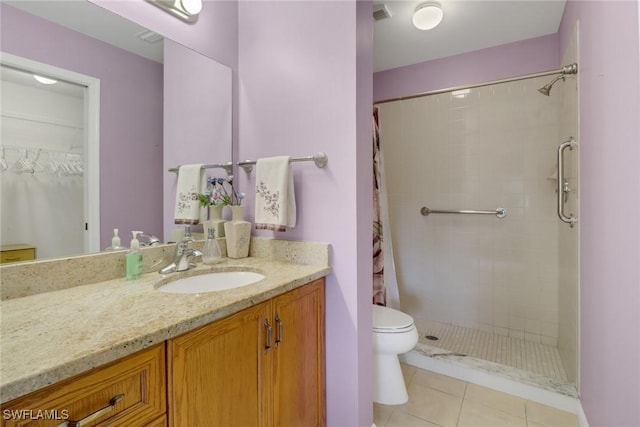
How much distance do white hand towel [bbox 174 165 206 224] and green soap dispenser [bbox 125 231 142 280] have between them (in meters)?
0.27

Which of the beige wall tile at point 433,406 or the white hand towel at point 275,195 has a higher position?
the white hand towel at point 275,195

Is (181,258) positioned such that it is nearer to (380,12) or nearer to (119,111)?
(119,111)

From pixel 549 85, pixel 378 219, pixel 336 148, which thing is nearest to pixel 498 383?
pixel 378 219

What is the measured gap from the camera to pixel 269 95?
1.60m

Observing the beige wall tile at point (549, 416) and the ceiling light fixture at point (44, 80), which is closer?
the ceiling light fixture at point (44, 80)

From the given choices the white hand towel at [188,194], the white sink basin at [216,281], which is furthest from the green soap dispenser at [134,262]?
the white hand towel at [188,194]

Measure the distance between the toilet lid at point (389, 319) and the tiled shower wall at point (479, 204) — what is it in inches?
42.0

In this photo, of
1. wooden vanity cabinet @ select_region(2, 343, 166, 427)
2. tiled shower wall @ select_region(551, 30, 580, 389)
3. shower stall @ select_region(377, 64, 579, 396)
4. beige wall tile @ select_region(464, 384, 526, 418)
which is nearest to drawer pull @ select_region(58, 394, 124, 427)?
wooden vanity cabinet @ select_region(2, 343, 166, 427)

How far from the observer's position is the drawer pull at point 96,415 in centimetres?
58

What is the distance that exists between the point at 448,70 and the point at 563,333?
2.15 meters

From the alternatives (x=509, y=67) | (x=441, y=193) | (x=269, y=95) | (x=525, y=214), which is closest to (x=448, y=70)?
(x=509, y=67)

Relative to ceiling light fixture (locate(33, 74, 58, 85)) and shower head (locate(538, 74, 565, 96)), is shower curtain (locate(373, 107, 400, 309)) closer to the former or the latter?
shower head (locate(538, 74, 565, 96))

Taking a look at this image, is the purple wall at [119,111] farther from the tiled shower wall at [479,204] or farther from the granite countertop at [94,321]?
the tiled shower wall at [479,204]

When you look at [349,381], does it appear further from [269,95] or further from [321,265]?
[269,95]
